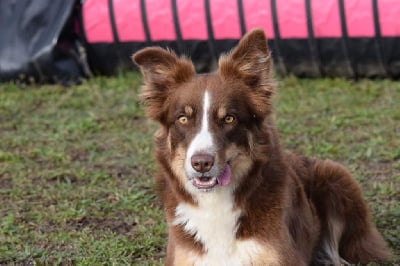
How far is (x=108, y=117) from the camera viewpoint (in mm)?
9609

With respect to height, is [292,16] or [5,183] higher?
[292,16]

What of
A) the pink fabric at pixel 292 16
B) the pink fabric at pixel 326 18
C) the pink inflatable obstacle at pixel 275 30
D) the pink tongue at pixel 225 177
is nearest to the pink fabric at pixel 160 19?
the pink inflatable obstacle at pixel 275 30

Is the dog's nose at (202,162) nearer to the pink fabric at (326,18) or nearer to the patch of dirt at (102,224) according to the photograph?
the patch of dirt at (102,224)

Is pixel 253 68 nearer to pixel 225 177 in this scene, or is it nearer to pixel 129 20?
pixel 225 177

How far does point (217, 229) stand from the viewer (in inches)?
192

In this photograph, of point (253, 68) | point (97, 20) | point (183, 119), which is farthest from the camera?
point (97, 20)

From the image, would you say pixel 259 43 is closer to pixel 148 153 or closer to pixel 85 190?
pixel 85 190

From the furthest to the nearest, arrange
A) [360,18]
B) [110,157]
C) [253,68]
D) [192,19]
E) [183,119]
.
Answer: [192,19], [360,18], [110,157], [253,68], [183,119]

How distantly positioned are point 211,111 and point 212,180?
38 cm

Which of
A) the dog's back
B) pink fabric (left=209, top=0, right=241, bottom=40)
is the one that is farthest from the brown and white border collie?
pink fabric (left=209, top=0, right=241, bottom=40)

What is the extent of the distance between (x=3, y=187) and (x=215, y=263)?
3188 mm

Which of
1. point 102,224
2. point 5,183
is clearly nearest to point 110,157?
point 5,183

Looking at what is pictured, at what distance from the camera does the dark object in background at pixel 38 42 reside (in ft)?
35.8

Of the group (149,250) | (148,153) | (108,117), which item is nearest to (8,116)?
(108,117)
